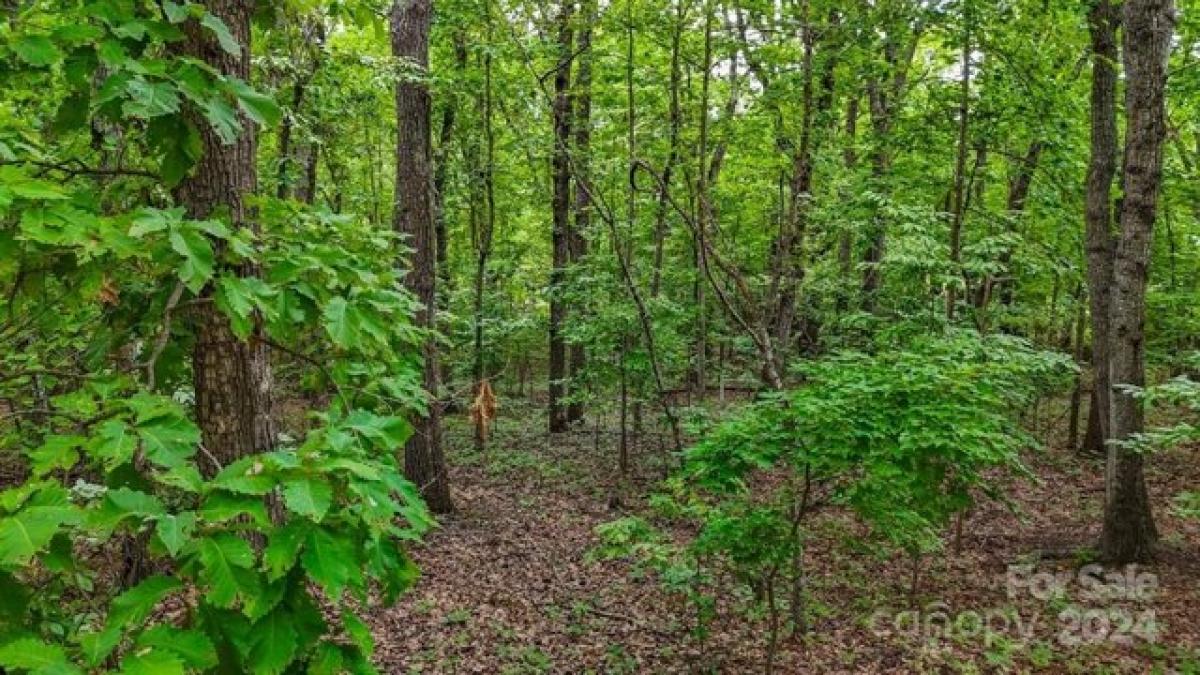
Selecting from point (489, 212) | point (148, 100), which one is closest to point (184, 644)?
point (148, 100)

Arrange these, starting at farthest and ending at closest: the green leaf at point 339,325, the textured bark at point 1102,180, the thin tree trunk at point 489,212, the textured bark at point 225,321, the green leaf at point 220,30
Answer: the thin tree trunk at point 489,212 < the textured bark at point 1102,180 < the textured bark at point 225,321 < the green leaf at point 339,325 < the green leaf at point 220,30

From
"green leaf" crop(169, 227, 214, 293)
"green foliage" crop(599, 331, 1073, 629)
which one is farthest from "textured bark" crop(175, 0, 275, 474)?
"green foliage" crop(599, 331, 1073, 629)

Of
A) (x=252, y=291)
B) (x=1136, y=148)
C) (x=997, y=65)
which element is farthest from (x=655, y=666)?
(x=997, y=65)

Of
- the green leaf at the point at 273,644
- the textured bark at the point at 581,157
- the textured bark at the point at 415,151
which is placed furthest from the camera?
the textured bark at the point at 581,157

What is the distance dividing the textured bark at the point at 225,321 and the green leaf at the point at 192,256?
61 cm

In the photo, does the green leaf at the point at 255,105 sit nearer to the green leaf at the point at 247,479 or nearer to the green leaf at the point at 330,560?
the green leaf at the point at 247,479

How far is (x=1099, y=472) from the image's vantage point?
1287cm

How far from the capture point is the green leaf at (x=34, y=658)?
5.14ft

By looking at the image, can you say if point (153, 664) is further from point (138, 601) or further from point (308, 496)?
point (308, 496)

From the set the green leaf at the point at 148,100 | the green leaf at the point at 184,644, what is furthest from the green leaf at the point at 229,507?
→ the green leaf at the point at 148,100

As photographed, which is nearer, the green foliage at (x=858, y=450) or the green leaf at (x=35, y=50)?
the green leaf at (x=35, y=50)

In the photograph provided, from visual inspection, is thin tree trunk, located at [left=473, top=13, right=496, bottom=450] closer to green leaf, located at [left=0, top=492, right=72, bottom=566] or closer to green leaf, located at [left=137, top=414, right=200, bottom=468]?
green leaf, located at [left=137, top=414, right=200, bottom=468]

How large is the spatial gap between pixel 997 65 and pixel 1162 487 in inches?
293

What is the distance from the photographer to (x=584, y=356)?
1705 cm
